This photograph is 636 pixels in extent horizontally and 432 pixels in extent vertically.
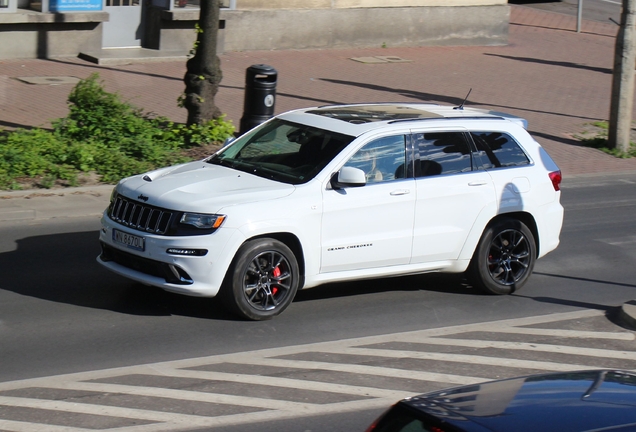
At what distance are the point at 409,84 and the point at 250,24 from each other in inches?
165

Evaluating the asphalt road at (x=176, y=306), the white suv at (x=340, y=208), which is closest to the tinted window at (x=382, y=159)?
the white suv at (x=340, y=208)

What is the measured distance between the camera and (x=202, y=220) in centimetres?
783

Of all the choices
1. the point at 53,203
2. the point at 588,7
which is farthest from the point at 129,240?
the point at 588,7

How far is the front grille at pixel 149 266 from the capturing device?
25.8ft

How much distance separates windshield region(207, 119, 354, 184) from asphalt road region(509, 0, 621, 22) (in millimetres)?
27613

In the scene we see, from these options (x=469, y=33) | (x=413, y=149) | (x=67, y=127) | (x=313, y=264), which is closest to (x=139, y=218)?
(x=313, y=264)

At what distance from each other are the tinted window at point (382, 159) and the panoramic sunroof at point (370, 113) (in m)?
0.33

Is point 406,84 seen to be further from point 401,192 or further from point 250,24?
point 401,192

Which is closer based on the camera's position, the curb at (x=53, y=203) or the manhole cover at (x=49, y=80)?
the curb at (x=53, y=203)

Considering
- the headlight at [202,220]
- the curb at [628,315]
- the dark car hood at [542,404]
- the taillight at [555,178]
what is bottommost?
the curb at [628,315]

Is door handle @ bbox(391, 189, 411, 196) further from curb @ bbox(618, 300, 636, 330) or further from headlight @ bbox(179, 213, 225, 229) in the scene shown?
curb @ bbox(618, 300, 636, 330)

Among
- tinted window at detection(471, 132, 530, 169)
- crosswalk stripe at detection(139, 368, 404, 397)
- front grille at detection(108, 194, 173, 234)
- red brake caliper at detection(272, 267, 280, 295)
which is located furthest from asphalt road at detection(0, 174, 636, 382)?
tinted window at detection(471, 132, 530, 169)

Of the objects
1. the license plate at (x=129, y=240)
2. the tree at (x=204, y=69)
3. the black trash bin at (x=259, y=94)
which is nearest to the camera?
the license plate at (x=129, y=240)

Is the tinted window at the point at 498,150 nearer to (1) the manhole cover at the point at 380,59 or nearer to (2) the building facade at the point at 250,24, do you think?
(2) the building facade at the point at 250,24
